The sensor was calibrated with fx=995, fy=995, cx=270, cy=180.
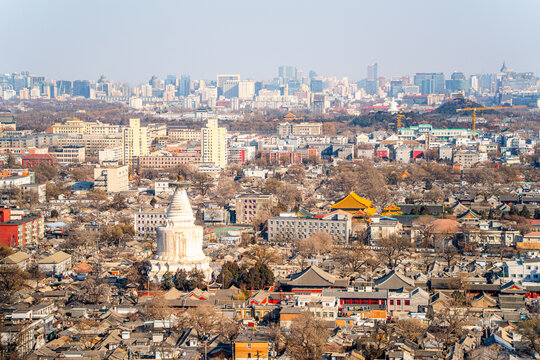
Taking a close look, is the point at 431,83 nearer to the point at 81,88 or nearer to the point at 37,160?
the point at 81,88

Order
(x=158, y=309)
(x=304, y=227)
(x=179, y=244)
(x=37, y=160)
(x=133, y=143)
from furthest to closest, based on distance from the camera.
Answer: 1. (x=133, y=143)
2. (x=37, y=160)
3. (x=304, y=227)
4. (x=179, y=244)
5. (x=158, y=309)

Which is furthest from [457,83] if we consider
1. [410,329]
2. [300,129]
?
[410,329]

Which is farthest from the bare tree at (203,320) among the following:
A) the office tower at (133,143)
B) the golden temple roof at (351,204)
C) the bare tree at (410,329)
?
the office tower at (133,143)

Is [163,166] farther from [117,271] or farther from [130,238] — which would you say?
[117,271]

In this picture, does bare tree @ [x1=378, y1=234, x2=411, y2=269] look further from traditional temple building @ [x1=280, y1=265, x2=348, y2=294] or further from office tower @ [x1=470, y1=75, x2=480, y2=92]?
office tower @ [x1=470, y1=75, x2=480, y2=92]

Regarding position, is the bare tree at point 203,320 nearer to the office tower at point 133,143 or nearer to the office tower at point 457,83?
the office tower at point 133,143

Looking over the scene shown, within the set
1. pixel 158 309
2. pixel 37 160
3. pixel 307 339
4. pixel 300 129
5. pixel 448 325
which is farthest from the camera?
pixel 300 129
